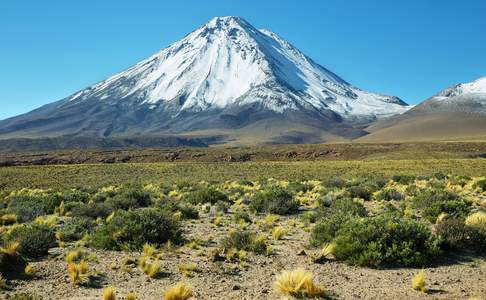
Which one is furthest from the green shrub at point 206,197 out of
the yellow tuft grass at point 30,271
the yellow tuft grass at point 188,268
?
the yellow tuft grass at point 30,271

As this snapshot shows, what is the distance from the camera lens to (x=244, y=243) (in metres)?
10.6

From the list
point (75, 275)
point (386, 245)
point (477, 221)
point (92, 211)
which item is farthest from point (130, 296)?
point (92, 211)

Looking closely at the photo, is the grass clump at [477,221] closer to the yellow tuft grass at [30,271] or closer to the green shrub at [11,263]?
the yellow tuft grass at [30,271]

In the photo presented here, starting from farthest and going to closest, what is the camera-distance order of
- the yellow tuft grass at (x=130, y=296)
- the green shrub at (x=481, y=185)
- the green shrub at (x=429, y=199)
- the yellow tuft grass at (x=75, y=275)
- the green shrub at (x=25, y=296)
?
the green shrub at (x=481, y=185), the green shrub at (x=429, y=199), the yellow tuft grass at (x=75, y=275), the yellow tuft grass at (x=130, y=296), the green shrub at (x=25, y=296)

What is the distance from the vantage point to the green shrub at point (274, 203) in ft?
51.8

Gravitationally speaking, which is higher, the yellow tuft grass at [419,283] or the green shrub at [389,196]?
the green shrub at [389,196]

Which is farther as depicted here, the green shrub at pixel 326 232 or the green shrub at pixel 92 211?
the green shrub at pixel 92 211

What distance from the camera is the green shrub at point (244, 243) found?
10320 millimetres

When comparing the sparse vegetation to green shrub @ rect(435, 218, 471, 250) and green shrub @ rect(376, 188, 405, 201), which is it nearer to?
green shrub @ rect(435, 218, 471, 250)

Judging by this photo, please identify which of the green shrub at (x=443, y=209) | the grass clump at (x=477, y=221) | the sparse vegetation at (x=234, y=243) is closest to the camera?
the sparse vegetation at (x=234, y=243)

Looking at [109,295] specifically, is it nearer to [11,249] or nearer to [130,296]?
[130,296]

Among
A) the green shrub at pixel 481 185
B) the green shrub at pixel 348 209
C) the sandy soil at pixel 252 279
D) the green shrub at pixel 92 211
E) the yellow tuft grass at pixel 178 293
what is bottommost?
the sandy soil at pixel 252 279

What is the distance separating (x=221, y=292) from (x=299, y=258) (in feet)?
8.36

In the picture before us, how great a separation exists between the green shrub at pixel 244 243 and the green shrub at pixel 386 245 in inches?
64.8
